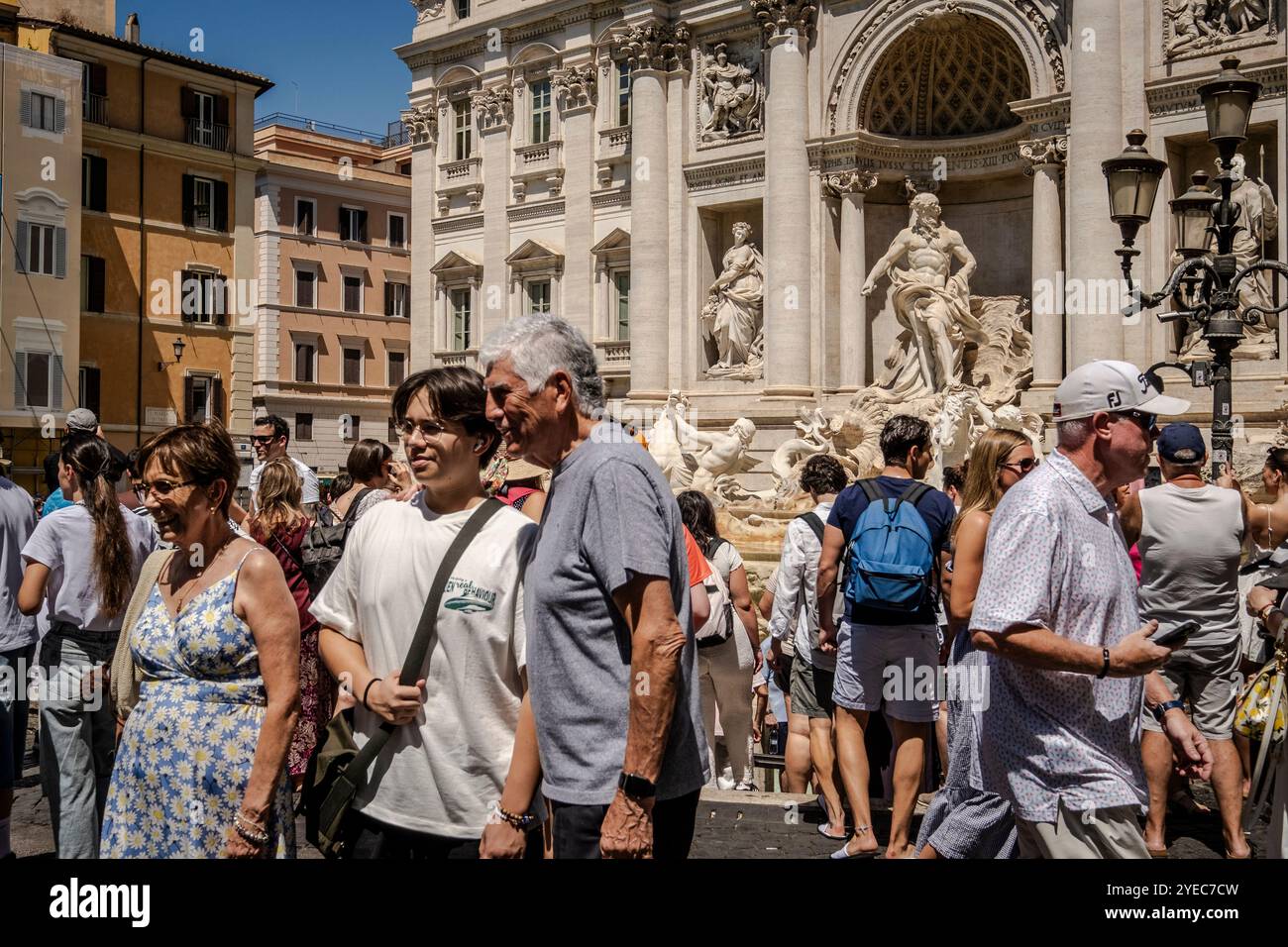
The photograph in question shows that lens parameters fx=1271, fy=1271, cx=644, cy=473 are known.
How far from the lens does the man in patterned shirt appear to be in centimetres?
354

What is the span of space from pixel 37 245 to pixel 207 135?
7475 millimetres

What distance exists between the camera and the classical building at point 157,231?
35.0 meters

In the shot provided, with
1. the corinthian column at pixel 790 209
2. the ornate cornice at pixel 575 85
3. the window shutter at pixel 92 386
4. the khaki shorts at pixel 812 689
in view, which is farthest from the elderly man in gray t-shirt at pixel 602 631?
the window shutter at pixel 92 386

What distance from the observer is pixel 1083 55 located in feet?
62.7

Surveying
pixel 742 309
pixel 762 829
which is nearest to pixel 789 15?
pixel 742 309

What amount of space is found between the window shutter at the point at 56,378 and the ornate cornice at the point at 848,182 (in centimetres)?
2106

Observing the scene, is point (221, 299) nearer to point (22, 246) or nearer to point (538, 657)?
point (22, 246)

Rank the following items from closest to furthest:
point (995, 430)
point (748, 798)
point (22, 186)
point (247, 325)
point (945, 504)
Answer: point (995, 430), point (945, 504), point (748, 798), point (22, 186), point (247, 325)

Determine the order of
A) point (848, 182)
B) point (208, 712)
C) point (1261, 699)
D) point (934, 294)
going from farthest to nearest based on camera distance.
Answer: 1. point (848, 182)
2. point (934, 294)
3. point (1261, 699)
4. point (208, 712)

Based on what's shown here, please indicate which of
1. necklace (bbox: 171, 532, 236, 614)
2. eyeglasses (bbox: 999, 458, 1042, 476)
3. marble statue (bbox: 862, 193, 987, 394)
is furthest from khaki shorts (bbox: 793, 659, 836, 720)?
marble statue (bbox: 862, 193, 987, 394)

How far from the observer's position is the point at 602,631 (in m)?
3.38
